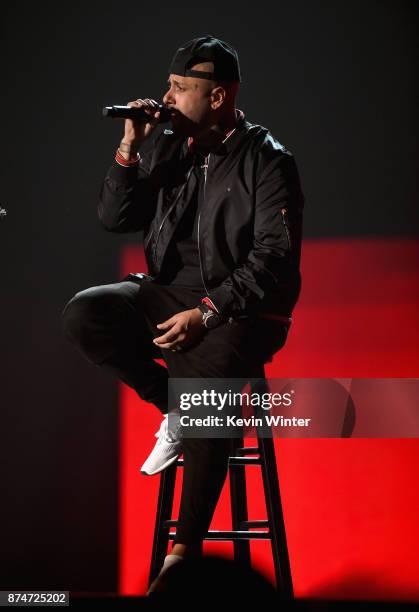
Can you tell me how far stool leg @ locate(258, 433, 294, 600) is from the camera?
1929 mm

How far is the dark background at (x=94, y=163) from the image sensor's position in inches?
109

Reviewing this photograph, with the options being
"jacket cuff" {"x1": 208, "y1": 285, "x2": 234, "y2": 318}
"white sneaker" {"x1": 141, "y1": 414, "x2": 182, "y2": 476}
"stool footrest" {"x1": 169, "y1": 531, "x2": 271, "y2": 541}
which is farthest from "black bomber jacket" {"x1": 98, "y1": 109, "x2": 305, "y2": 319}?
"stool footrest" {"x1": 169, "y1": 531, "x2": 271, "y2": 541}

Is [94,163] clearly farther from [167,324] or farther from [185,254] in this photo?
[167,324]

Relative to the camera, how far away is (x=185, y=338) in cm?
183

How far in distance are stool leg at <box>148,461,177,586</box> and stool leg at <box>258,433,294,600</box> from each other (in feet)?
0.79

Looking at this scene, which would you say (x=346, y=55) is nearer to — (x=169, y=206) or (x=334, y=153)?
(x=334, y=153)

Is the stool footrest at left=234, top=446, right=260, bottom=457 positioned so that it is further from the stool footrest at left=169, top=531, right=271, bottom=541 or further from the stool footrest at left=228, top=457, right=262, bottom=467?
the stool footrest at left=169, top=531, right=271, bottom=541

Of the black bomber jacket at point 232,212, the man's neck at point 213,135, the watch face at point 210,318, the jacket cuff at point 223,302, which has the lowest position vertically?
the watch face at point 210,318

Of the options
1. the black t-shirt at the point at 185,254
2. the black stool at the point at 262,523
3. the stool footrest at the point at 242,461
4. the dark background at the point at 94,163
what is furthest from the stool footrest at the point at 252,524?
the dark background at the point at 94,163

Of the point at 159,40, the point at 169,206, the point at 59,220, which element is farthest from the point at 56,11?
the point at 169,206

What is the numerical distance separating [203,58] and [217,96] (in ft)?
0.35

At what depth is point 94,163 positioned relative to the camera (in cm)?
293

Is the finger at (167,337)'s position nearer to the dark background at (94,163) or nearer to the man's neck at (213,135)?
the man's neck at (213,135)

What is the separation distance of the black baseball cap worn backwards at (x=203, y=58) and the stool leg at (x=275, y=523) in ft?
3.24
